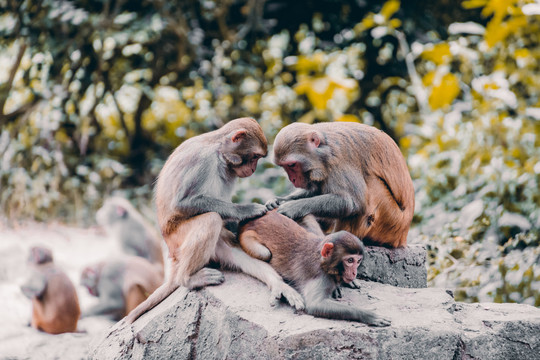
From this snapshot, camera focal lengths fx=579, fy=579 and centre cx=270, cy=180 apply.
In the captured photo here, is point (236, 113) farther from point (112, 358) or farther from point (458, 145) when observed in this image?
point (112, 358)

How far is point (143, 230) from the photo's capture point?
26.0 ft

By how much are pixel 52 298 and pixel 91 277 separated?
0.75 meters

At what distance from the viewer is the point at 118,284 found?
659 centimetres

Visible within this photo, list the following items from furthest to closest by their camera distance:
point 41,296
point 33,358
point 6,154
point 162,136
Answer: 1. point 162,136
2. point 6,154
3. point 41,296
4. point 33,358

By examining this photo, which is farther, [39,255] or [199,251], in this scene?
[39,255]

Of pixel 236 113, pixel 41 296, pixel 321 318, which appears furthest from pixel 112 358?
pixel 236 113

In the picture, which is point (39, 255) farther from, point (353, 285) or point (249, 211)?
point (353, 285)

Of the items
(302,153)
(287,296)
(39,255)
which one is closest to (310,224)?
(302,153)

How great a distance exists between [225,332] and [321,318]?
0.58m

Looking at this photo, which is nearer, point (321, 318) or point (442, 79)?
point (321, 318)

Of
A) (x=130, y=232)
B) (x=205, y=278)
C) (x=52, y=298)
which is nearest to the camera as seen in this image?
(x=205, y=278)

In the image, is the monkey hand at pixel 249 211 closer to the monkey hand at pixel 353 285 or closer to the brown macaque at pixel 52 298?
the monkey hand at pixel 353 285

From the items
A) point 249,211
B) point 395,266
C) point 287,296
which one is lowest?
point 395,266

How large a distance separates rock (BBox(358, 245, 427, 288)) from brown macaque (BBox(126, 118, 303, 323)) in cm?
87
